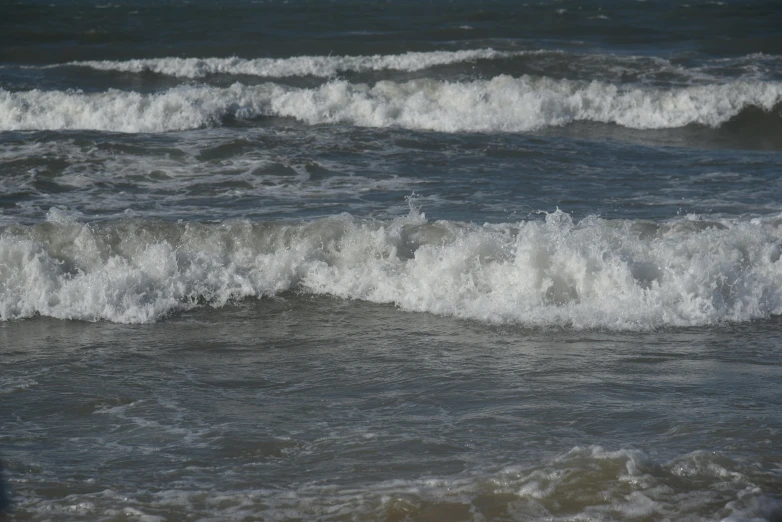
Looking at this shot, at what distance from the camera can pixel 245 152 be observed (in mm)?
13641

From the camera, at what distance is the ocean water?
495 cm

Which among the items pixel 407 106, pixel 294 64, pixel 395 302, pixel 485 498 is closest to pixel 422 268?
pixel 395 302

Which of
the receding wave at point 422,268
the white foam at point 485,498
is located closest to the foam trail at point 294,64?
the receding wave at point 422,268

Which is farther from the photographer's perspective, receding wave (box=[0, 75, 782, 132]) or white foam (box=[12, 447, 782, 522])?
receding wave (box=[0, 75, 782, 132])

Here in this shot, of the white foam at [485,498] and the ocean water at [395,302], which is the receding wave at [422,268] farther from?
the white foam at [485,498]

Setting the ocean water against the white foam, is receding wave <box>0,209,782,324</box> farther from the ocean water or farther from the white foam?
the white foam

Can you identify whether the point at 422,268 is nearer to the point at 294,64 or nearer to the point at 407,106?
the point at 407,106

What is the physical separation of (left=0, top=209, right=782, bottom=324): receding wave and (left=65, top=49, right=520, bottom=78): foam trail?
12128 mm

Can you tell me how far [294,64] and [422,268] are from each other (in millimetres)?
13890

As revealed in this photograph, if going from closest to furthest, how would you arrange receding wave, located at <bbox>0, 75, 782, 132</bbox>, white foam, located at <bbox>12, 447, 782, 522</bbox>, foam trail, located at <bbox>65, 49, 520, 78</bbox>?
white foam, located at <bbox>12, 447, 782, 522</bbox>, receding wave, located at <bbox>0, 75, 782, 132</bbox>, foam trail, located at <bbox>65, 49, 520, 78</bbox>

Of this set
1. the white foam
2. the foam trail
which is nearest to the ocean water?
the white foam

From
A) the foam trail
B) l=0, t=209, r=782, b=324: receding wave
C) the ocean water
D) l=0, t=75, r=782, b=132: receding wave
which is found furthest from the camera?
the foam trail

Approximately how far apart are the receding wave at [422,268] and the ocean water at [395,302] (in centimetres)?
3

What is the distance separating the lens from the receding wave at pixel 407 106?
16.8 m
